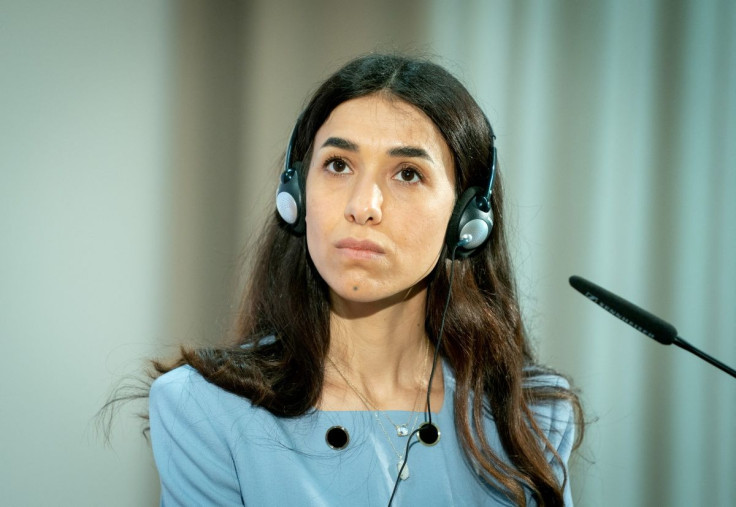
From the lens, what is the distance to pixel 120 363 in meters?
1.90

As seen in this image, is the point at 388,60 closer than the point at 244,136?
Yes

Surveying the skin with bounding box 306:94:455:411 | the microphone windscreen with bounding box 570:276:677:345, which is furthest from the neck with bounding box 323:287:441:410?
the microphone windscreen with bounding box 570:276:677:345

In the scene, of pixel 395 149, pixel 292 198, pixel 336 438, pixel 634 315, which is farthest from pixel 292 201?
pixel 634 315

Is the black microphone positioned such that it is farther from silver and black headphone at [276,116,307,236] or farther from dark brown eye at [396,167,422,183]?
silver and black headphone at [276,116,307,236]

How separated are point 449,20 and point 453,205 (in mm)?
1016

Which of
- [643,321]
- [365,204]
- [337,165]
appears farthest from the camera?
[337,165]

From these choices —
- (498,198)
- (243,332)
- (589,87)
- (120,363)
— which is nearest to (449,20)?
(589,87)

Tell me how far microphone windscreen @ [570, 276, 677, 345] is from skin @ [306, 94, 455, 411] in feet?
1.29

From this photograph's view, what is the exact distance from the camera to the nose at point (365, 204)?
130cm

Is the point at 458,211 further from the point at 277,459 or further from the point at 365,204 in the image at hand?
the point at 277,459

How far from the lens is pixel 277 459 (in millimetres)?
1313

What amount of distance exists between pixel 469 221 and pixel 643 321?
502 millimetres

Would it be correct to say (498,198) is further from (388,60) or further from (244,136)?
(244,136)

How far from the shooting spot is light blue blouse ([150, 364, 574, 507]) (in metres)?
1.29
